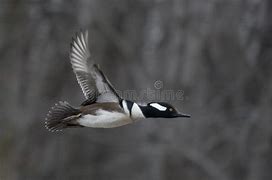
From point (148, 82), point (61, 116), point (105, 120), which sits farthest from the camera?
point (148, 82)

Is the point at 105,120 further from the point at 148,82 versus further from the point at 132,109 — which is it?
the point at 148,82

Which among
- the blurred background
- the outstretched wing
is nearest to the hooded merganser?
the outstretched wing

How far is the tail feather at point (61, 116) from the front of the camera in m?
4.55

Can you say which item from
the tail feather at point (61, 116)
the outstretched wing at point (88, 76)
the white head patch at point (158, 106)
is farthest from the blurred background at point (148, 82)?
the white head patch at point (158, 106)

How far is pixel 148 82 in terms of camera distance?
942 cm

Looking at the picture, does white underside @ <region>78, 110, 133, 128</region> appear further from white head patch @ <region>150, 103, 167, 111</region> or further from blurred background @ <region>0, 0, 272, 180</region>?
blurred background @ <region>0, 0, 272, 180</region>

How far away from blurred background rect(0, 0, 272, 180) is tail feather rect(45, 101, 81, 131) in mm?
4780

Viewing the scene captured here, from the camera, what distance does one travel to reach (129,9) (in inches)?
407

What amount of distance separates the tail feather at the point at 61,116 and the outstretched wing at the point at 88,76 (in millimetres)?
89

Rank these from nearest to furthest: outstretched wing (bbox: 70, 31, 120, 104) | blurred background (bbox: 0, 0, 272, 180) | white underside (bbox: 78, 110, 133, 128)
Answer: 1. white underside (bbox: 78, 110, 133, 128)
2. outstretched wing (bbox: 70, 31, 120, 104)
3. blurred background (bbox: 0, 0, 272, 180)

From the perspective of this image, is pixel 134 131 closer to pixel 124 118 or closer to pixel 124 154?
pixel 124 154

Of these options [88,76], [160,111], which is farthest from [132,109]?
[88,76]

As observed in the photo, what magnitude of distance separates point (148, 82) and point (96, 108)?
4.93 meters

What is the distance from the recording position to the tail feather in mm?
4551
